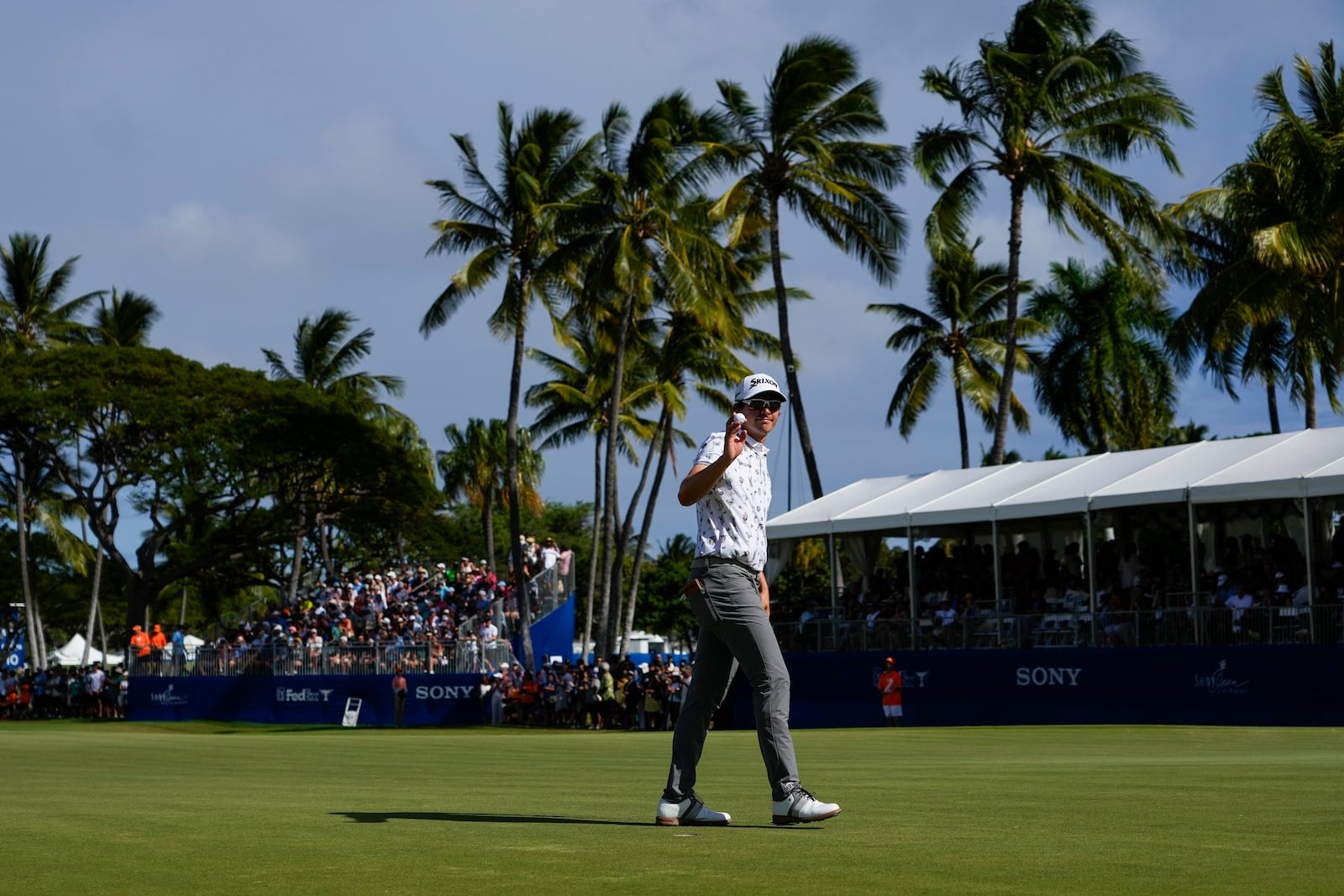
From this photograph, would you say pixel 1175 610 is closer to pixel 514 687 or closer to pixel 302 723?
pixel 514 687

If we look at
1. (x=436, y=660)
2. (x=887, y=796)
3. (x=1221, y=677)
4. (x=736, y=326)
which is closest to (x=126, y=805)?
(x=887, y=796)

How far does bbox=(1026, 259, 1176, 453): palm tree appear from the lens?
47906 mm

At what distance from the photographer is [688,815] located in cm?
665

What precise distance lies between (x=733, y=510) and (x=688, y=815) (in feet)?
4.27

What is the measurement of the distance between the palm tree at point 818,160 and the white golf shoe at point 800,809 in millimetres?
32084

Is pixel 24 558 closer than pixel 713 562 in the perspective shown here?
No

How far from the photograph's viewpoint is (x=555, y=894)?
14.6ft

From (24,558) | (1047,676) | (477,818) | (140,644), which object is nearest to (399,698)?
(140,644)

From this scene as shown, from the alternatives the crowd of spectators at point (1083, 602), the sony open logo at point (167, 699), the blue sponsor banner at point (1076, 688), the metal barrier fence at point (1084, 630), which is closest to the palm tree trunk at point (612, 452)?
the crowd of spectators at point (1083, 602)

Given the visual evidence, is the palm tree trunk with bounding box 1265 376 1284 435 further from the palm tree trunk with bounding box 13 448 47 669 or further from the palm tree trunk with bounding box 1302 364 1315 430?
the palm tree trunk with bounding box 13 448 47 669

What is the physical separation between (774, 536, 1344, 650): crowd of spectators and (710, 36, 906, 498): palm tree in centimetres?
887

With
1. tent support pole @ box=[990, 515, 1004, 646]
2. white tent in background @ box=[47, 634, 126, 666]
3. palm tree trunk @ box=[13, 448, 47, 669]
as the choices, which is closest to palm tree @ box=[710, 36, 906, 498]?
tent support pole @ box=[990, 515, 1004, 646]

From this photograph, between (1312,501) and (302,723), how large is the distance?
78.3 feet

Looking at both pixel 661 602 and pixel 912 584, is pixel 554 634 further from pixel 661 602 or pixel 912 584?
pixel 661 602
